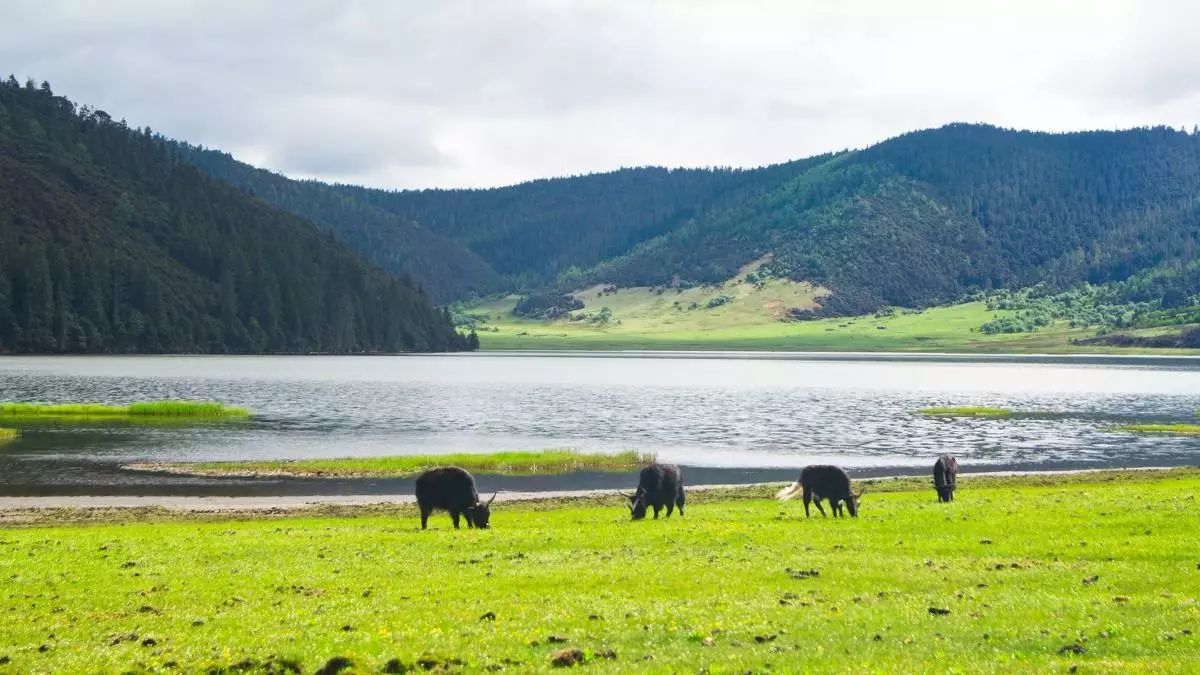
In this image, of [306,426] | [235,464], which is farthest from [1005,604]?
[306,426]

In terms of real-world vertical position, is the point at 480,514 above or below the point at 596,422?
above

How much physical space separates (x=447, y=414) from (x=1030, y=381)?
109 metres

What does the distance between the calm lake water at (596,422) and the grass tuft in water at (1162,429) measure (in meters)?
3.58

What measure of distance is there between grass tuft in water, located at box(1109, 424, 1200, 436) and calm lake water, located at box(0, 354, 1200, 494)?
358 cm

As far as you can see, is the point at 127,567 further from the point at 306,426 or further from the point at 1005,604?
the point at 306,426

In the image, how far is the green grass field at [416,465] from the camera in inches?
2489

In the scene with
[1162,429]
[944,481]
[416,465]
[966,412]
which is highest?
[944,481]

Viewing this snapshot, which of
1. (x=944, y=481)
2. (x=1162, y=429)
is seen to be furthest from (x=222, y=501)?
(x=1162, y=429)

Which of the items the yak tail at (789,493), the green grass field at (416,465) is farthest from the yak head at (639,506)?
the green grass field at (416,465)

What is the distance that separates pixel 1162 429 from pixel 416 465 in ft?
214

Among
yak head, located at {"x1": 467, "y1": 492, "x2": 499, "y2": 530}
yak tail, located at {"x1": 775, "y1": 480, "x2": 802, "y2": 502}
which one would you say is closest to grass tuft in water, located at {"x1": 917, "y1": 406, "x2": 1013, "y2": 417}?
yak tail, located at {"x1": 775, "y1": 480, "x2": 802, "y2": 502}

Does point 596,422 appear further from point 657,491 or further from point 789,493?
point 657,491

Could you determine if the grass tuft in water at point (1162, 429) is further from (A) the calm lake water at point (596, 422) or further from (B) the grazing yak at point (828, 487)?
(B) the grazing yak at point (828, 487)

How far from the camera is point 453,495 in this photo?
119ft
